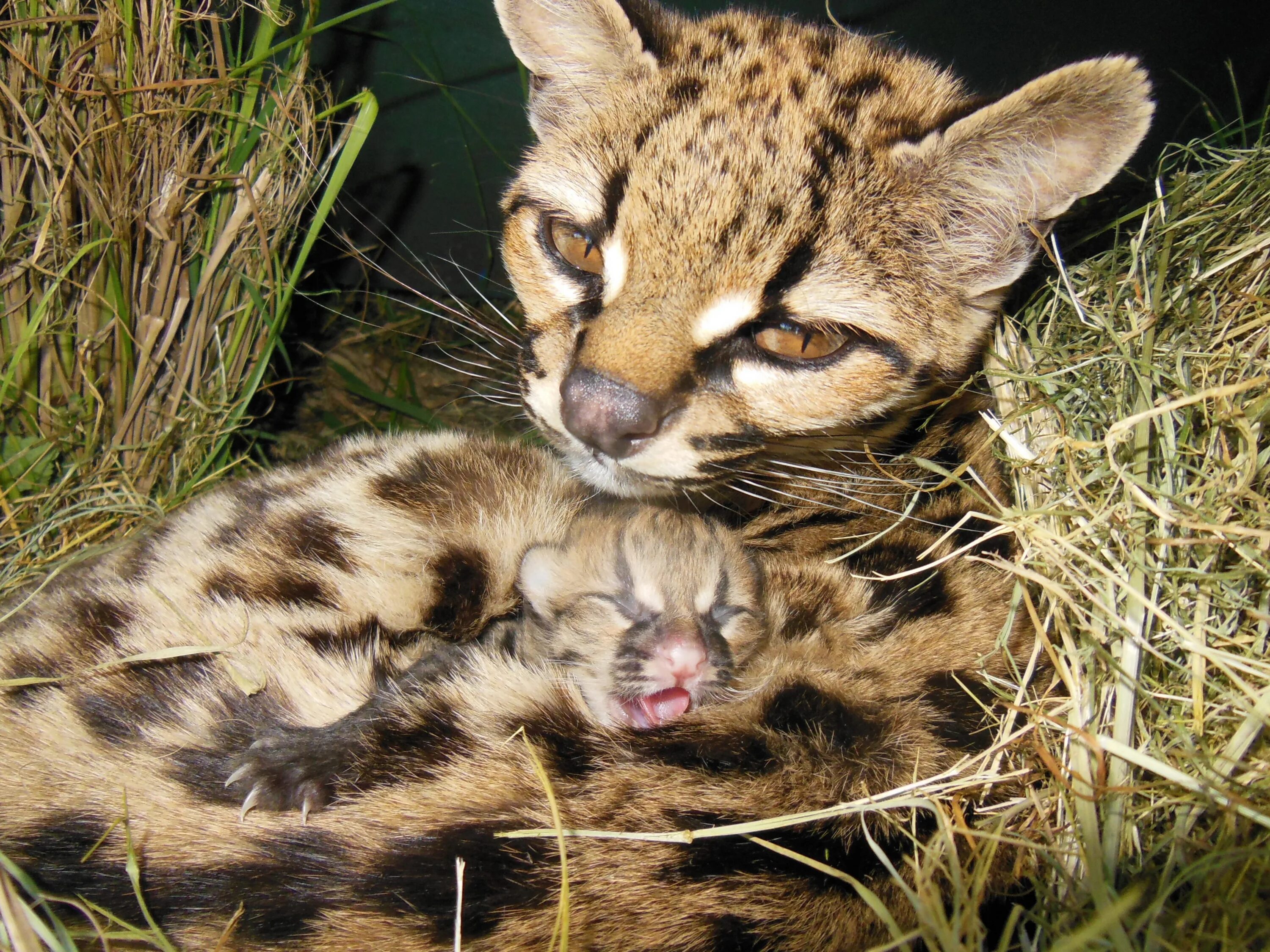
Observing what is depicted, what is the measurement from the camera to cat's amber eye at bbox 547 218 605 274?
2068 mm

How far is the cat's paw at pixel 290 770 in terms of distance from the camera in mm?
1715

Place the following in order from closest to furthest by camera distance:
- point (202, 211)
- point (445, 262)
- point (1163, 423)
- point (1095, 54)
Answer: point (1163, 423), point (202, 211), point (1095, 54), point (445, 262)

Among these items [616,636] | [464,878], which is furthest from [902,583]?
[464,878]

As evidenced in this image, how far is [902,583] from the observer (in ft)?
7.16

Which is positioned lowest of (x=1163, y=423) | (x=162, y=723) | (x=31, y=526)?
(x=31, y=526)

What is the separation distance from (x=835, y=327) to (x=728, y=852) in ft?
3.40

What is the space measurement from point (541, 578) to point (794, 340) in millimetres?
801

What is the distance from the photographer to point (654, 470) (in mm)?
1941

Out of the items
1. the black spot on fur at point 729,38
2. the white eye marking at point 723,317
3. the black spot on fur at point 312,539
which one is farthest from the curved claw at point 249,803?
the black spot on fur at point 729,38

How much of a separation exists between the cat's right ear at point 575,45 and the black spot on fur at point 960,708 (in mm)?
1499

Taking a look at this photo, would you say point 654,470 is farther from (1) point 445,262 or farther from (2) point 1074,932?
(1) point 445,262

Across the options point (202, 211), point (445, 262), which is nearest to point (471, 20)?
point (445, 262)

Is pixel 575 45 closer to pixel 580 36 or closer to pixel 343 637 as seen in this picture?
pixel 580 36

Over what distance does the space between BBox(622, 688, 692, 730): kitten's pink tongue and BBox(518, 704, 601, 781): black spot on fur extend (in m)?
0.18
